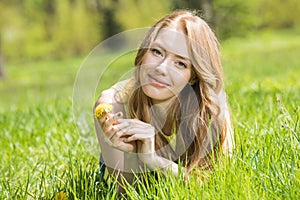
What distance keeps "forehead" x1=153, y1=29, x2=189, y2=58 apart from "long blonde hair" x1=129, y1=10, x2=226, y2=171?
19 mm

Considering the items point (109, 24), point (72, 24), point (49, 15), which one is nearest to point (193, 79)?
point (109, 24)

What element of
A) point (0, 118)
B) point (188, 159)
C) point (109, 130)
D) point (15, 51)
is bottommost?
point (15, 51)

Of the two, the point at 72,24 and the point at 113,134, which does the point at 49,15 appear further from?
the point at 113,134

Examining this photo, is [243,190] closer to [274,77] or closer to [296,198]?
[296,198]

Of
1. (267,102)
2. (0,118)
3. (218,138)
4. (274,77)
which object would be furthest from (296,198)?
(274,77)

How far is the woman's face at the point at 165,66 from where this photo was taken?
2154 mm

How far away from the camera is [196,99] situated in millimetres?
2314

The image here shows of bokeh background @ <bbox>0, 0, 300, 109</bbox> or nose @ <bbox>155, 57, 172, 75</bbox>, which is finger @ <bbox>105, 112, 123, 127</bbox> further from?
bokeh background @ <bbox>0, 0, 300, 109</bbox>

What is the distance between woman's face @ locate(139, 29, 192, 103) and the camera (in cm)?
215

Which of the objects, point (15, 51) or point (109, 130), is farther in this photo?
point (15, 51)

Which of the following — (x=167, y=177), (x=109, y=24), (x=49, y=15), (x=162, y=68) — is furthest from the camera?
(x=49, y=15)

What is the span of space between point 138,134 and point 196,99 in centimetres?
37

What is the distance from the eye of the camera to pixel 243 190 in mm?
1850

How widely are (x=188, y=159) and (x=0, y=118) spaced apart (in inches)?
98.9
